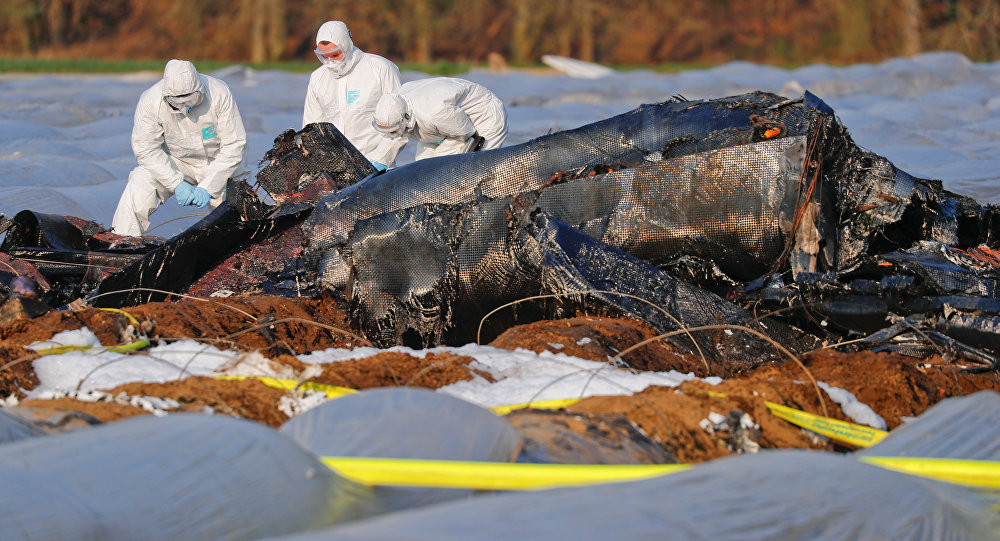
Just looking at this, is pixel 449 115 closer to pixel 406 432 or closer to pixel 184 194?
pixel 184 194

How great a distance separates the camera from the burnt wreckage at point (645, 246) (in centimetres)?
377

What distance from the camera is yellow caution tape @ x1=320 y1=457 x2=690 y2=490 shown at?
1987 mm

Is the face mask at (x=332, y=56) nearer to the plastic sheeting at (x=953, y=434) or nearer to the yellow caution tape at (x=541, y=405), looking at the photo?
the yellow caution tape at (x=541, y=405)

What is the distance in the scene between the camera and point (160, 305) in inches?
154

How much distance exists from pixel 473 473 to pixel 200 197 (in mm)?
4783

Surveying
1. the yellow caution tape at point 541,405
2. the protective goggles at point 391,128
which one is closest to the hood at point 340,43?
the protective goggles at point 391,128

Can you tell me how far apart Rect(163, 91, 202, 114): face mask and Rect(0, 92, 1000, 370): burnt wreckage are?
1703mm

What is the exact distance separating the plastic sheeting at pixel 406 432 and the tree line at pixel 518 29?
76.1 feet

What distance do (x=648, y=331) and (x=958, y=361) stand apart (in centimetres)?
115

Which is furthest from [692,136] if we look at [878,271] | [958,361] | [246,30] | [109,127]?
[246,30]

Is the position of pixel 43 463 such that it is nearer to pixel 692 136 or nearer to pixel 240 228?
pixel 240 228

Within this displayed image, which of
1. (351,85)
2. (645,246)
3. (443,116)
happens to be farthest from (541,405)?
(351,85)

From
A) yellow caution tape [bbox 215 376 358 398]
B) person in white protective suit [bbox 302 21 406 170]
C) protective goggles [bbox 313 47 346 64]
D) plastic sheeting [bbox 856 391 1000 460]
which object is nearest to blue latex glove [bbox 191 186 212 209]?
person in white protective suit [bbox 302 21 406 170]

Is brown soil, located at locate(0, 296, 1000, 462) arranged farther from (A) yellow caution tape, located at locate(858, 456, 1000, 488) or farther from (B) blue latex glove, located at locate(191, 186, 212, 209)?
(B) blue latex glove, located at locate(191, 186, 212, 209)
